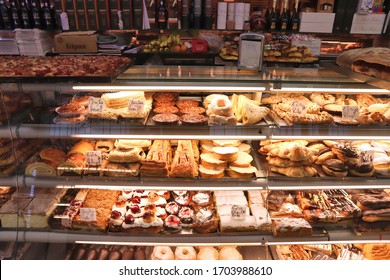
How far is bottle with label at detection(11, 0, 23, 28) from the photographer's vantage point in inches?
225

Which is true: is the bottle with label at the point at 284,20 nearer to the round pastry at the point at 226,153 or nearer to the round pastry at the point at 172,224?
the round pastry at the point at 226,153

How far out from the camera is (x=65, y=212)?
9.87 feet

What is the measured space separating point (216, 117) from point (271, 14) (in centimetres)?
422

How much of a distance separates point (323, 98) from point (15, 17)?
5.76 m

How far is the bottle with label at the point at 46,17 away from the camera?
5.66 meters

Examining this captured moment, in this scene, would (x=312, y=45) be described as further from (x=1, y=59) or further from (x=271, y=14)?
(x=1, y=59)

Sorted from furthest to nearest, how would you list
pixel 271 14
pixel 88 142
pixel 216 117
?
1. pixel 271 14
2. pixel 88 142
3. pixel 216 117

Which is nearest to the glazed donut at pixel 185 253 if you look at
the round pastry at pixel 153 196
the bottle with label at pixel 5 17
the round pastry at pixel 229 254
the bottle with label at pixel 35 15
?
the round pastry at pixel 229 254

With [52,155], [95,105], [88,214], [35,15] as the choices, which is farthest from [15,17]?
[88,214]

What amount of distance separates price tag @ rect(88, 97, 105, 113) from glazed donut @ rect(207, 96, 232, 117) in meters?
0.99

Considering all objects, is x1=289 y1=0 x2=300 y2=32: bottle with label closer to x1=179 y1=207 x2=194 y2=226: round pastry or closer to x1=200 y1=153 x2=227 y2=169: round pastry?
x1=200 y1=153 x2=227 y2=169: round pastry

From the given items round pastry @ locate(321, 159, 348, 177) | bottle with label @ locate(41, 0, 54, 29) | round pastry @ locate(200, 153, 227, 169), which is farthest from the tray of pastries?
bottle with label @ locate(41, 0, 54, 29)

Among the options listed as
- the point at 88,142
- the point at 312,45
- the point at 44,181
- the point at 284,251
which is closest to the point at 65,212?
the point at 44,181

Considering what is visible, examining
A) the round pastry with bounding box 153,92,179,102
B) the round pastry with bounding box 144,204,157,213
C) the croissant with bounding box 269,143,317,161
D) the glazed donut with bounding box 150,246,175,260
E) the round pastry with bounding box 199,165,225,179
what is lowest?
the glazed donut with bounding box 150,246,175,260
